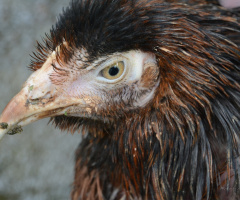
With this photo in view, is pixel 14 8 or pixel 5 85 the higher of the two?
pixel 14 8

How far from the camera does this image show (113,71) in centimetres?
150

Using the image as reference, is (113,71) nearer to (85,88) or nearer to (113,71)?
(113,71)

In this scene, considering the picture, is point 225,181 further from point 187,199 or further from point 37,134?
point 37,134

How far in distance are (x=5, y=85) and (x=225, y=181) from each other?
265cm

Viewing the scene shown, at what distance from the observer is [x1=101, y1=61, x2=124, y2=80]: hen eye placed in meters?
1.50

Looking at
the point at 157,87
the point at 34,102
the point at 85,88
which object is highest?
the point at 157,87

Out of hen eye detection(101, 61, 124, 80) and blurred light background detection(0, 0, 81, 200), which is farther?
blurred light background detection(0, 0, 81, 200)

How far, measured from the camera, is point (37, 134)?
11.4 ft

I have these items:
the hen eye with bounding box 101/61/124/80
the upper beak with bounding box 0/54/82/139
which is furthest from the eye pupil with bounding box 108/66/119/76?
the upper beak with bounding box 0/54/82/139

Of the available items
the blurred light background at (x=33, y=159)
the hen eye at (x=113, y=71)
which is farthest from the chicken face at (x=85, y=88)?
the blurred light background at (x=33, y=159)

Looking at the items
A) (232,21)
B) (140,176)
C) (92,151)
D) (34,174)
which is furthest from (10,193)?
(232,21)

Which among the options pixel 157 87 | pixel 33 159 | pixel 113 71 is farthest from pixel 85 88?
pixel 33 159

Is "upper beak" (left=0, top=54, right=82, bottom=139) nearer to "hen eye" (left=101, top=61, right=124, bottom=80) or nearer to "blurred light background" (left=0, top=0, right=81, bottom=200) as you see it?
"hen eye" (left=101, top=61, right=124, bottom=80)

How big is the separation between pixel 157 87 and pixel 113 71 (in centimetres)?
19
